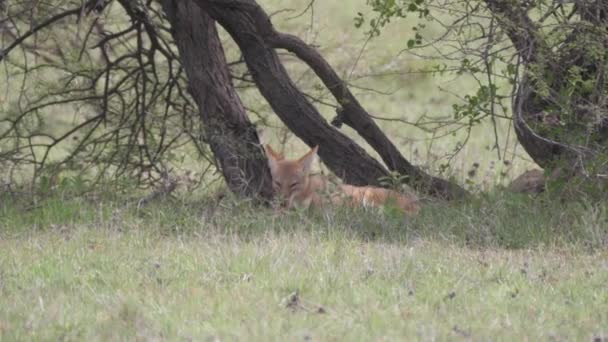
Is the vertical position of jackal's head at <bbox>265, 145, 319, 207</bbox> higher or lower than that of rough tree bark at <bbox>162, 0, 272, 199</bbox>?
lower

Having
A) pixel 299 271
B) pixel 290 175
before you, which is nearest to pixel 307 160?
pixel 290 175

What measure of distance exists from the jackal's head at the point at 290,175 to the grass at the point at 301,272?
0.96 m

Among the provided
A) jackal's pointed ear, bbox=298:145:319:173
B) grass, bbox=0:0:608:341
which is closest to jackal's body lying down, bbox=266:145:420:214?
jackal's pointed ear, bbox=298:145:319:173

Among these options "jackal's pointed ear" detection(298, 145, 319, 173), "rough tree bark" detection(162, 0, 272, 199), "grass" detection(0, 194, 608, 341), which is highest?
"rough tree bark" detection(162, 0, 272, 199)

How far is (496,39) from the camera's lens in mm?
8055

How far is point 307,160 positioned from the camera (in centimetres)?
978

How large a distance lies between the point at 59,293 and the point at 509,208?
3826 millimetres

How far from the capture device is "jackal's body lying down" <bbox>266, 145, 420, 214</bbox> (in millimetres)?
9297

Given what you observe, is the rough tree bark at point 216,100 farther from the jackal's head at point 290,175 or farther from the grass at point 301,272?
the grass at point 301,272

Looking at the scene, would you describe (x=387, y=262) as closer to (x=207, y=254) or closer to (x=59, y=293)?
(x=207, y=254)

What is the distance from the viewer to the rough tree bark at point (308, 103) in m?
9.59

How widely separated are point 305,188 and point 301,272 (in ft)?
11.9

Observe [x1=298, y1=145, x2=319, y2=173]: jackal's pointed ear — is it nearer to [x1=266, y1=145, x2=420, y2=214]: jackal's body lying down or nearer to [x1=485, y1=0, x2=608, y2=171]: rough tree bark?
[x1=266, y1=145, x2=420, y2=214]: jackal's body lying down

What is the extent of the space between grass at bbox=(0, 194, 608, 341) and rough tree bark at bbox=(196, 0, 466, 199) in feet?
4.49
